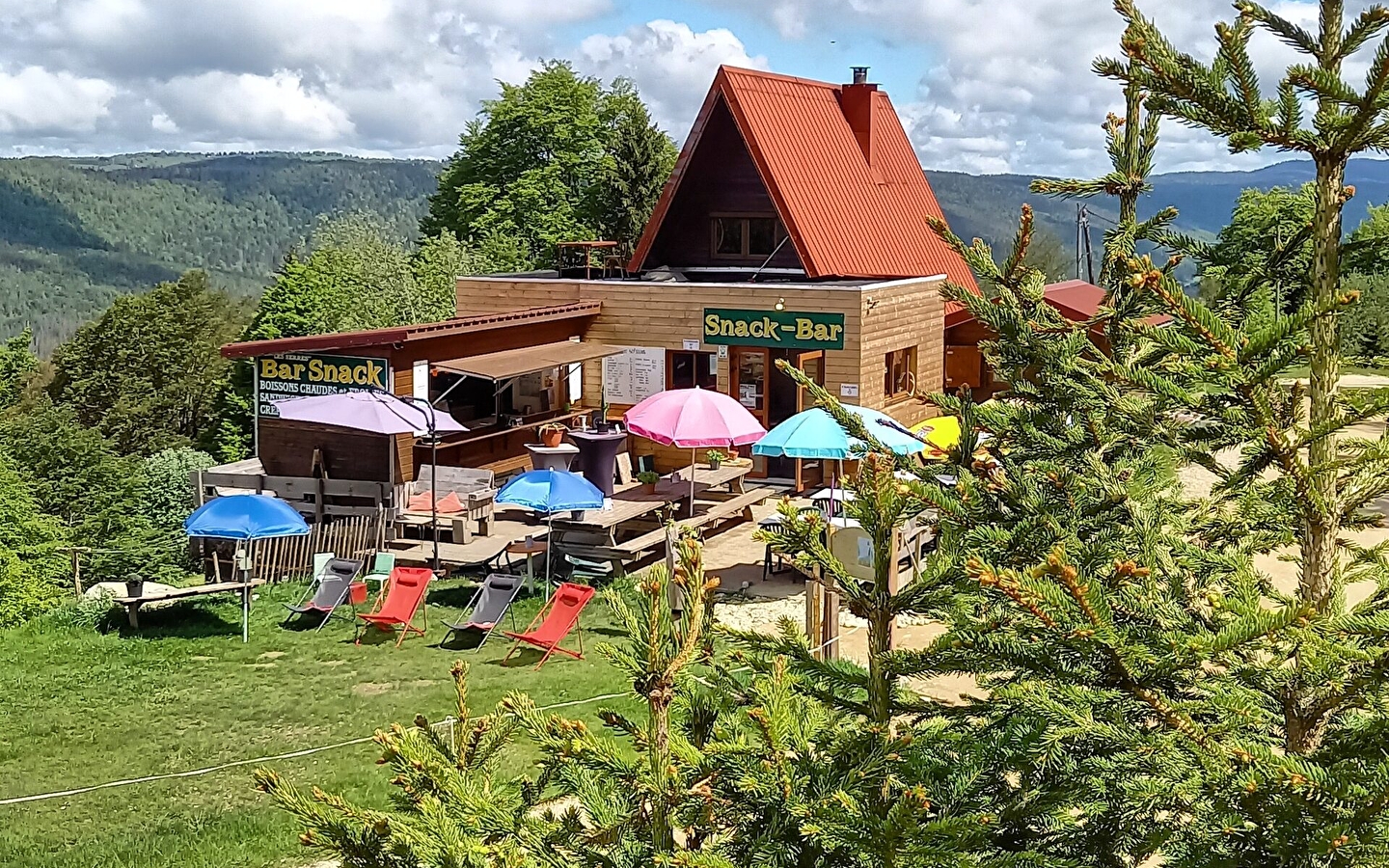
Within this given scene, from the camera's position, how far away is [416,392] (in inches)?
711

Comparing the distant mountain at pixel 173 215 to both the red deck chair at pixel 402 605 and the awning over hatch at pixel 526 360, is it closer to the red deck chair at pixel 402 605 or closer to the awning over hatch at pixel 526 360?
the awning over hatch at pixel 526 360

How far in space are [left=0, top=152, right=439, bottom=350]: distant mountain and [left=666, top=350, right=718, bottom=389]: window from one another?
11714 centimetres

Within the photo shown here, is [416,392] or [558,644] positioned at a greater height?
[416,392]

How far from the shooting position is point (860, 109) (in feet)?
86.8

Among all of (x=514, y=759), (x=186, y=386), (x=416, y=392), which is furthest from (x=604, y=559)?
(x=186, y=386)

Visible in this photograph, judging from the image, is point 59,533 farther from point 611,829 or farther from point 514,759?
point 611,829

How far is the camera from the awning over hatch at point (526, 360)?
17.9 m

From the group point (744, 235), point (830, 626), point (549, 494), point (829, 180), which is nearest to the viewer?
point (830, 626)

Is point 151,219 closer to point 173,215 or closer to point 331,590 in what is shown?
point 173,215

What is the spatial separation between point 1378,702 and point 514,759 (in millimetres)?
7124

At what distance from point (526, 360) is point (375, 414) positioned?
12.6 feet

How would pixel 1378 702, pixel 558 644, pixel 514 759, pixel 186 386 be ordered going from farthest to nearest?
1. pixel 186 386
2. pixel 558 644
3. pixel 514 759
4. pixel 1378 702

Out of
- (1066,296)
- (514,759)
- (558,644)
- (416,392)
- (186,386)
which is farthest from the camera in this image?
(186,386)

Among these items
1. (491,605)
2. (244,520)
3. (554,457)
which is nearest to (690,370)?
(554,457)
